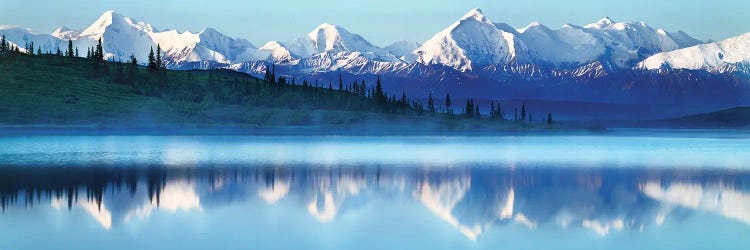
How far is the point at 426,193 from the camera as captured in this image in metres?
61.3

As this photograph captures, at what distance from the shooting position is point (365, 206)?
5300 centimetres

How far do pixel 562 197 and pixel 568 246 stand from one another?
1980 centimetres

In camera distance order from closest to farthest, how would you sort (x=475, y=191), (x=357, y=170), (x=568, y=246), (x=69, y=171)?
(x=568, y=246)
(x=475, y=191)
(x=69, y=171)
(x=357, y=170)

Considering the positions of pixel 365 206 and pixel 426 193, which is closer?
pixel 365 206

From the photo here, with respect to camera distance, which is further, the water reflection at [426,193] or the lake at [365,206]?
the water reflection at [426,193]

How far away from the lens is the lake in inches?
1585

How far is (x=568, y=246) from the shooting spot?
3909 cm

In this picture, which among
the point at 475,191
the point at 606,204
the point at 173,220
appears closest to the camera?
the point at 173,220

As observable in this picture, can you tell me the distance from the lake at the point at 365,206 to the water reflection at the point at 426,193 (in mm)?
120

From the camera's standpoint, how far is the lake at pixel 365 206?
132 ft

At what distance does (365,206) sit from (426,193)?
360 inches

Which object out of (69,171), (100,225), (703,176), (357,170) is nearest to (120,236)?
(100,225)

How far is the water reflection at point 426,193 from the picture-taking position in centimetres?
4831

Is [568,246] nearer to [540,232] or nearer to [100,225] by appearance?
[540,232]
